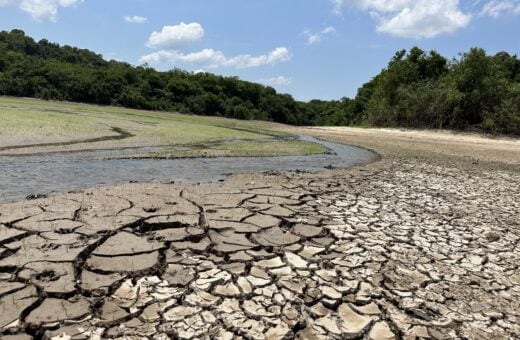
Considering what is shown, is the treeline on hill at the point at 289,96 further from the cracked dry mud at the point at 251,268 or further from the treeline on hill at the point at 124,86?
the cracked dry mud at the point at 251,268

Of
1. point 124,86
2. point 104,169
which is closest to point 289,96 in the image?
point 124,86

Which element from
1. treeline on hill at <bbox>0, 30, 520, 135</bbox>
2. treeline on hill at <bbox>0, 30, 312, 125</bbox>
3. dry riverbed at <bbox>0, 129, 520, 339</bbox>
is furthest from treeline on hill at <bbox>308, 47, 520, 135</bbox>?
treeline on hill at <bbox>0, 30, 312, 125</bbox>

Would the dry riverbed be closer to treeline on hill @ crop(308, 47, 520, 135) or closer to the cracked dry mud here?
the cracked dry mud

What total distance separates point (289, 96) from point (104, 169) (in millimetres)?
71968

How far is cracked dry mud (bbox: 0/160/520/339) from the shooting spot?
296 centimetres

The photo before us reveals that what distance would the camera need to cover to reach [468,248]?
4.85 metres

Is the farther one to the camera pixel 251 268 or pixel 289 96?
pixel 289 96

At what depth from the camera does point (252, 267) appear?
12.9 feet

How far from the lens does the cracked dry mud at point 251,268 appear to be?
296 centimetres

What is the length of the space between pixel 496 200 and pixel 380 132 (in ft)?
78.4

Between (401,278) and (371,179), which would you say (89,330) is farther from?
(371,179)

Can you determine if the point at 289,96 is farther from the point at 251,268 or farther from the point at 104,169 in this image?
the point at 251,268

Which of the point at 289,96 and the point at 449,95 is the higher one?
the point at 289,96

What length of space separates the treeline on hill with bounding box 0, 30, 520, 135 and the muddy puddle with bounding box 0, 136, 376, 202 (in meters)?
20.2
